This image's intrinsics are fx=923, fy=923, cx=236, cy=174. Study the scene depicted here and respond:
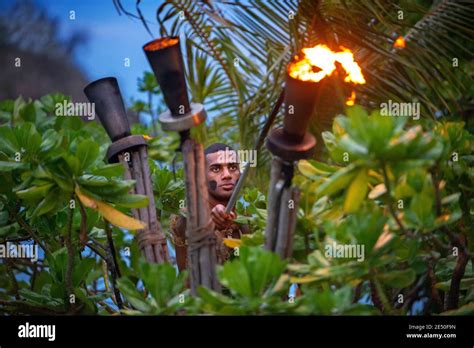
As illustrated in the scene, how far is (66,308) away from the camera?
96.0 inches

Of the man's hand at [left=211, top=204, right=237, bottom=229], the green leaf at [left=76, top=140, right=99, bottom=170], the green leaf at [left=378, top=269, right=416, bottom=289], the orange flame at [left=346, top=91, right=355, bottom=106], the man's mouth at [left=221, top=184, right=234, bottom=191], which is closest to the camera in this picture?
the green leaf at [left=378, top=269, right=416, bottom=289]

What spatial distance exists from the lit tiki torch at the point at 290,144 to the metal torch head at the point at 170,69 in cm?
22

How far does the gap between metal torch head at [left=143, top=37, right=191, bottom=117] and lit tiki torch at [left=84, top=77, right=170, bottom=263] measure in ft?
0.79

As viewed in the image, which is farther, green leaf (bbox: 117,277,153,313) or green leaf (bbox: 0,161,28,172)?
green leaf (bbox: 0,161,28,172)

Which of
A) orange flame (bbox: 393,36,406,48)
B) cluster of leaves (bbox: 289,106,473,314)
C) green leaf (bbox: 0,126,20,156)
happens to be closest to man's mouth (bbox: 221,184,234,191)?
cluster of leaves (bbox: 289,106,473,314)

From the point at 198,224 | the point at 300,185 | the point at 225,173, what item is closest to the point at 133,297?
the point at 198,224

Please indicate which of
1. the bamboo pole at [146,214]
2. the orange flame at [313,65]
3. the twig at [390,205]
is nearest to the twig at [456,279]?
the twig at [390,205]

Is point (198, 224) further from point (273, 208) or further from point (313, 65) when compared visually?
point (313, 65)

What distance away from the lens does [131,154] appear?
223cm

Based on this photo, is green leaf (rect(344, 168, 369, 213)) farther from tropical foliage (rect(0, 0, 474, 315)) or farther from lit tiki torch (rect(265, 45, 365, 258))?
lit tiki torch (rect(265, 45, 365, 258))

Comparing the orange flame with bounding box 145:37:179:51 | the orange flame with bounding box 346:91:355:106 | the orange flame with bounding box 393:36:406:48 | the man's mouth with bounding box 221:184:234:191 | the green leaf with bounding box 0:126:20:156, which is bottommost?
the man's mouth with bounding box 221:184:234:191

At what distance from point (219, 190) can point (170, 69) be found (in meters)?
0.97

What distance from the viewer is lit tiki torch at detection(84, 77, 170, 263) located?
86.5 inches
